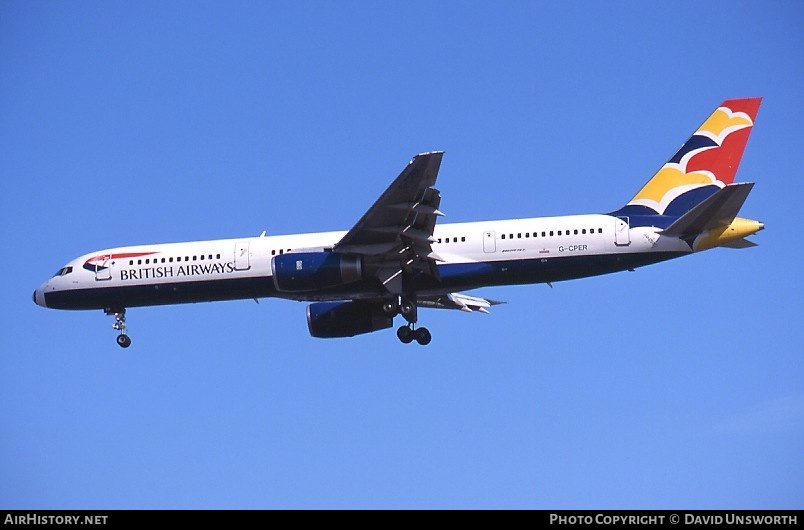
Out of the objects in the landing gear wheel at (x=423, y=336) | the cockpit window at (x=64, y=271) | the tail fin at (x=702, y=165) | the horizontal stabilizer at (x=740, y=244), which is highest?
the tail fin at (x=702, y=165)

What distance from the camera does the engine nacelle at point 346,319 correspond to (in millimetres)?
42844

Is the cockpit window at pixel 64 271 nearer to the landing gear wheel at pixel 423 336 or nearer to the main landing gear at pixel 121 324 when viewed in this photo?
the main landing gear at pixel 121 324

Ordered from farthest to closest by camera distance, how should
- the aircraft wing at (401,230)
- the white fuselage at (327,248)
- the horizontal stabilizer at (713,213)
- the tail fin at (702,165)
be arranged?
the tail fin at (702,165) → the white fuselage at (327,248) → the aircraft wing at (401,230) → the horizontal stabilizer at (713,213)

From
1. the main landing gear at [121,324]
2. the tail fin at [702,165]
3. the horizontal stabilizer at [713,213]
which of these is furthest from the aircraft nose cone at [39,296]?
the horizontal stabilizer at [713,213]

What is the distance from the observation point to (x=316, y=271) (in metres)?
37.7

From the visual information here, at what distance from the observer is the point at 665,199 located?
3931 centimetres

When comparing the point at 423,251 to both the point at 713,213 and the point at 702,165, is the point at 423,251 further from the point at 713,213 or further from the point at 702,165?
the point at 702,165

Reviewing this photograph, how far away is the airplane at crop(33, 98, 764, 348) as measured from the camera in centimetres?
3662

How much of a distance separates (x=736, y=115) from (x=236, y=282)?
57.4ft

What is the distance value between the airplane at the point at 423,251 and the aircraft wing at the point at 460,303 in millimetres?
2300

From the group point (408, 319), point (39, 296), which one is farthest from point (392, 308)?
point (39, 296)

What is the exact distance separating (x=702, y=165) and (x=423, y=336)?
10834 millimetres
